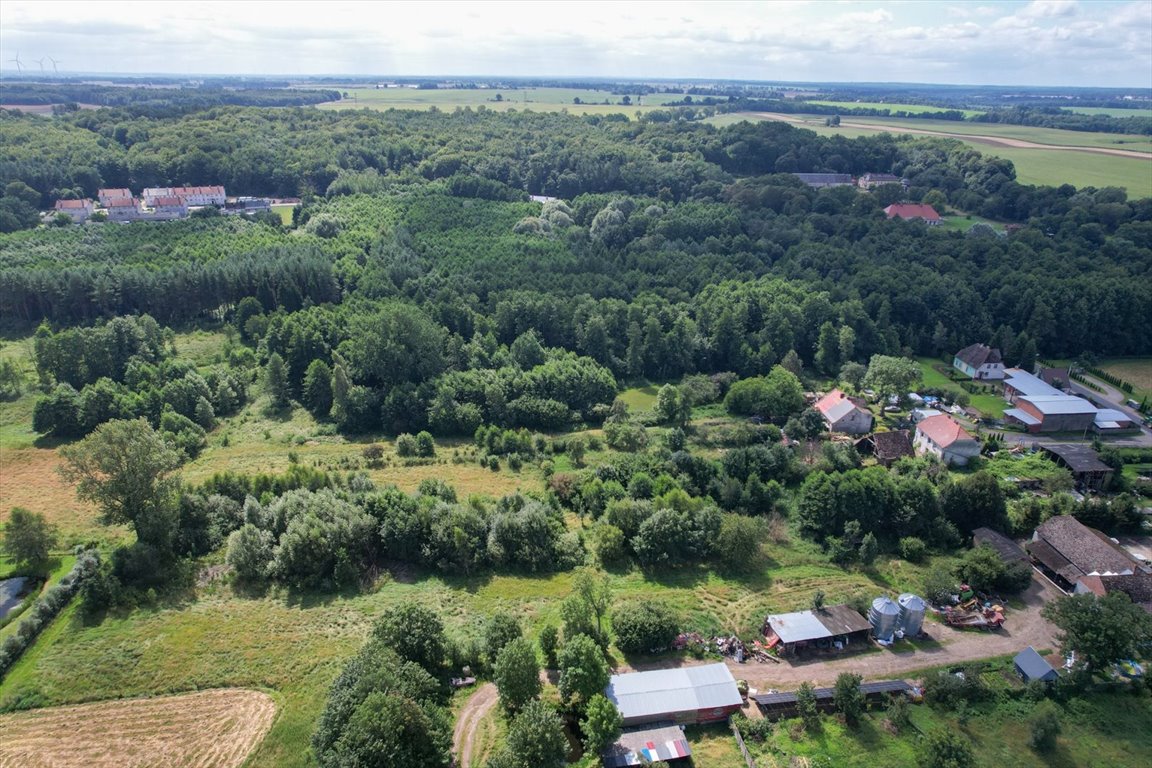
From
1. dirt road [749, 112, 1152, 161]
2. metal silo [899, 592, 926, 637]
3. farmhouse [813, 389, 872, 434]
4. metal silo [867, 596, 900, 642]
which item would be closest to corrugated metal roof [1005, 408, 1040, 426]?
farmhouse [813, 389, 872, 434]

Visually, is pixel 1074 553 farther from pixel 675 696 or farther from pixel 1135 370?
pixel 1135 370

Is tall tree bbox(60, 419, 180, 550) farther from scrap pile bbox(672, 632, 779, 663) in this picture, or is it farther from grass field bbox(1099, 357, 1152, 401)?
grass field bbox(1099, 357, 1152, 401)

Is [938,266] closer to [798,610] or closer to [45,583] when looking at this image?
[798,610]

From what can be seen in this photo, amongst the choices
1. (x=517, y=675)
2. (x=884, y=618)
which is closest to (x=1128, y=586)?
(x=884, y=618)

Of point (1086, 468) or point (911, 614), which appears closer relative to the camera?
point (911, 614)

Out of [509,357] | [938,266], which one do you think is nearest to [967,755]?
[509,357]

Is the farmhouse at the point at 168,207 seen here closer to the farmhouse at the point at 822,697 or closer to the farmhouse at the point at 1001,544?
the farmhouse at the point at 822,697
